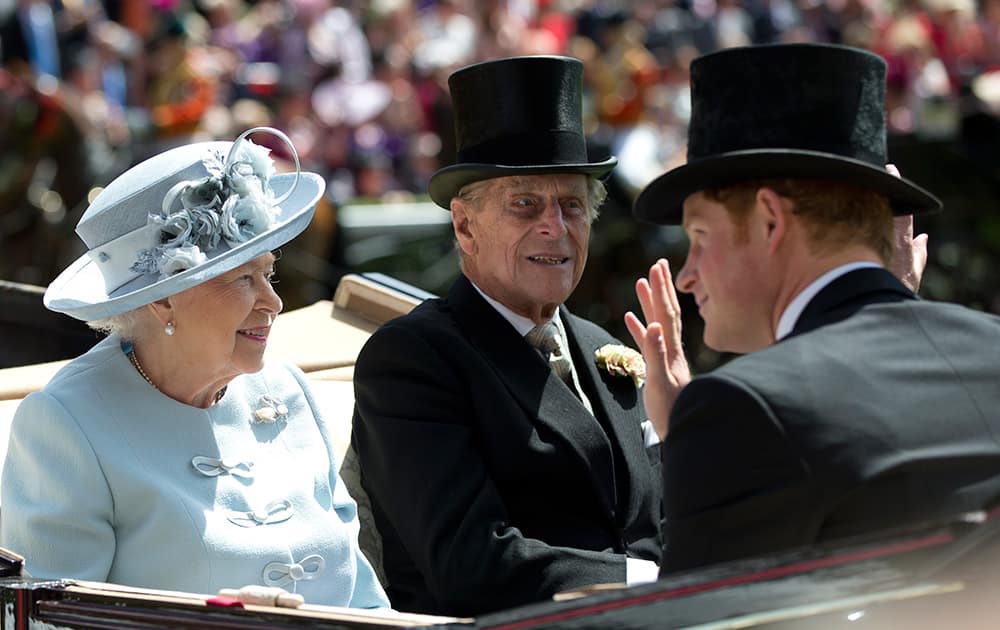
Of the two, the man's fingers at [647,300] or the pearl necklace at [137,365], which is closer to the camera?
the man's fingers at [647,300]

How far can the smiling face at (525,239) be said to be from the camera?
11.6 ft

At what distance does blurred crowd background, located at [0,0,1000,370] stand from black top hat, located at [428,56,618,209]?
5.30 metres

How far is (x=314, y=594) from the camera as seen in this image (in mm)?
3088

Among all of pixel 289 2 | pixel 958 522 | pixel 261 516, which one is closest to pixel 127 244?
pixel 261 516

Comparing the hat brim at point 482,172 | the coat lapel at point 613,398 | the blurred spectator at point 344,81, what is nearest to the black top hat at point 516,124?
the hat brim at point 482,172

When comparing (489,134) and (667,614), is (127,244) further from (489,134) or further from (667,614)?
(667,614)

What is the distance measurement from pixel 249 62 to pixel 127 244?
26.2 feet

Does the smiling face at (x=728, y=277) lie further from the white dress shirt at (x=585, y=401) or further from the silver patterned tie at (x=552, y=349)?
the silver patterned tie at (x=552, y=349)

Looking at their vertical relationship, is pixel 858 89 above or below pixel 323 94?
above

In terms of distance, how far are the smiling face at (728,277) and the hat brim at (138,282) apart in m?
0.95

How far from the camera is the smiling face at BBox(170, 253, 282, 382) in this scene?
10.1 ft

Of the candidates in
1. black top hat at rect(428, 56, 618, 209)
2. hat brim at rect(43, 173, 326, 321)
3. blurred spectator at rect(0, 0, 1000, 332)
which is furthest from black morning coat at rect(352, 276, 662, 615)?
blurred spectator at rect(0, 0, 1000, 332)

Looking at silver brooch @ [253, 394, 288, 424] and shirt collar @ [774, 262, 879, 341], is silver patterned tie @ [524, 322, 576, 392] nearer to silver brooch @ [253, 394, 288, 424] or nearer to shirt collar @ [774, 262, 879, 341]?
silver brooch @ [253, 394, 288, 424]

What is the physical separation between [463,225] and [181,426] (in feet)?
2.96
